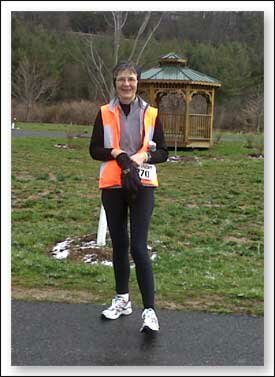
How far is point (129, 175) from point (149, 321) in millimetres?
927

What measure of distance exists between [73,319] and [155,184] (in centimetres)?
106

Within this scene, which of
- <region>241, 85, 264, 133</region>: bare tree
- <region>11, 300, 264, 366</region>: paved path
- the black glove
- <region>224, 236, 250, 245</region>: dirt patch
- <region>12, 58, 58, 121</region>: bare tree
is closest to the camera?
<region>11, 300, 264, 366</region>: paved path

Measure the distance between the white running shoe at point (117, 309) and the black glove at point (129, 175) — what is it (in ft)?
2.65

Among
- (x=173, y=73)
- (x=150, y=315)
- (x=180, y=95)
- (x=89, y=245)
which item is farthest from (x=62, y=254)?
(x=180, y=95)

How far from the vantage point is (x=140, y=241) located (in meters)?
3.61

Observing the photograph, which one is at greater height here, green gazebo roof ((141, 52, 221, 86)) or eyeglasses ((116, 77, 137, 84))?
green gazebo roof ((141, 52, 221, 86))

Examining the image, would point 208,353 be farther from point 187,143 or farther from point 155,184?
point 187,143

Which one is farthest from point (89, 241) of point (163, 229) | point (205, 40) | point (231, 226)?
point (205, 40)

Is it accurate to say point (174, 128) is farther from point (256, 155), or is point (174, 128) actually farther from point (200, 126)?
point (256, 155)

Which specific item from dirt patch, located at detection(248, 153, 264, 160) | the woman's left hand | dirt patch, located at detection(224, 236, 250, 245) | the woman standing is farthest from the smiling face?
dirt patch, located at detection(248, 153, 264, 160)

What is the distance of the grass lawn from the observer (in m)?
4.42

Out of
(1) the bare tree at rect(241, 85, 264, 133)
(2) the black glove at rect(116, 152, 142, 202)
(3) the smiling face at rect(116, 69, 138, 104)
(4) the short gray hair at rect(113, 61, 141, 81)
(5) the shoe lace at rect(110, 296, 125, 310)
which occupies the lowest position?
(5) the shoe lace at rect(110, 296, 125, 310)

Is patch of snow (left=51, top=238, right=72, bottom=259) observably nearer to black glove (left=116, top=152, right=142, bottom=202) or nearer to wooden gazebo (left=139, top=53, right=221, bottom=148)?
black glove (left=116, top=152, right=142, bottom=202)

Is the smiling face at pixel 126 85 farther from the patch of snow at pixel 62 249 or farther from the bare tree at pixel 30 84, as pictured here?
the bare tree at pixel 30 84
